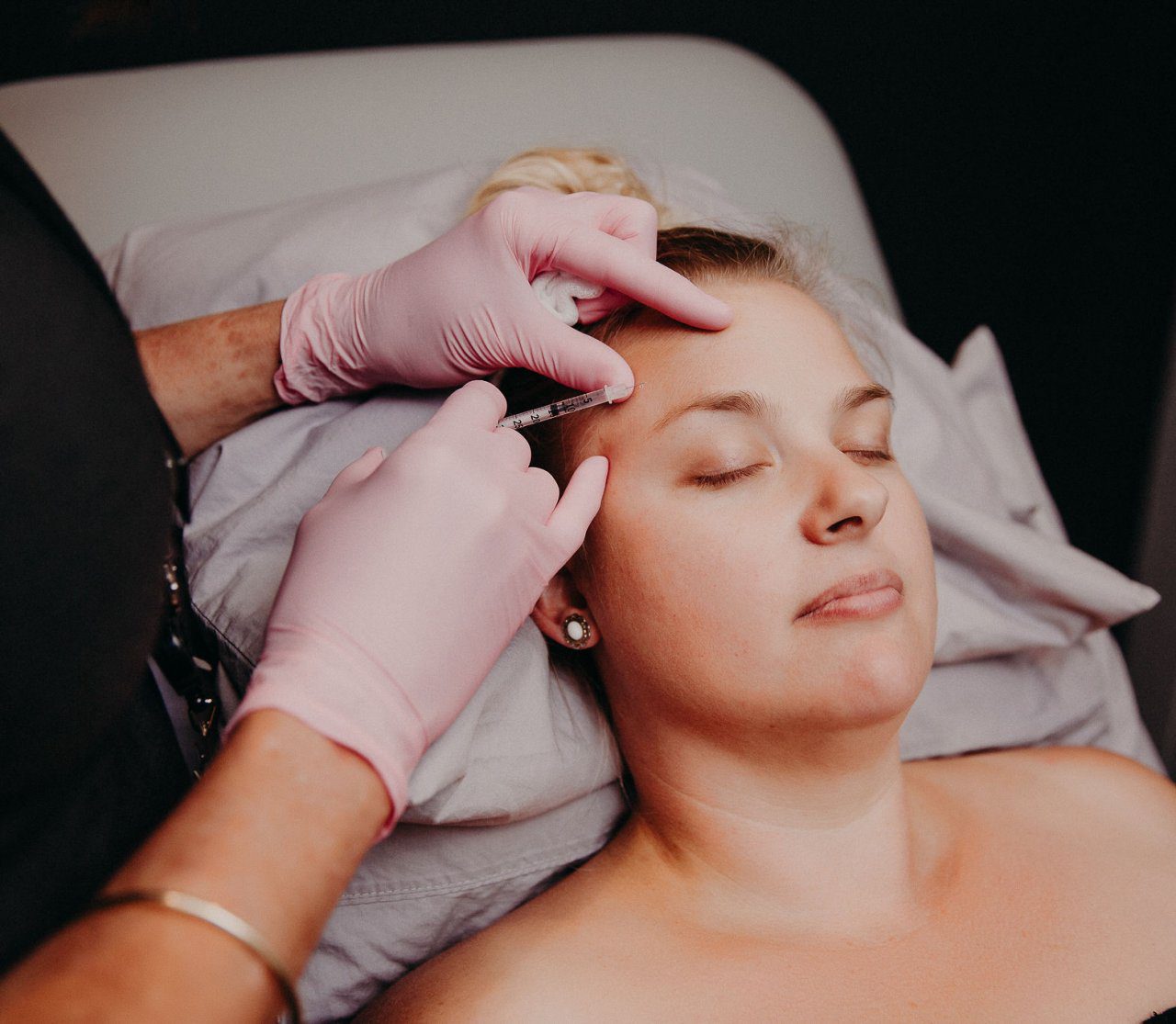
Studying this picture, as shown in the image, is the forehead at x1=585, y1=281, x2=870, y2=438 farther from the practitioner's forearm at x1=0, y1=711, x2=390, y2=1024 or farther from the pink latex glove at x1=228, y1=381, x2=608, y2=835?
the practitioner's forearm at x1=0, y1=711, x2=390, y2=1024

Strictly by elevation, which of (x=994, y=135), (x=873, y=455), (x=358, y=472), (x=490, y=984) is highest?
(x=358, y=472)

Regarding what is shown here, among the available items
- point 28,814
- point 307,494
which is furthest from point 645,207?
point 28,814

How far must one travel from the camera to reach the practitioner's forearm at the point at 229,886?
0.65 metres

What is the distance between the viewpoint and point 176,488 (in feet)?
4.63

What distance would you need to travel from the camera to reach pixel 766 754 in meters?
1.12

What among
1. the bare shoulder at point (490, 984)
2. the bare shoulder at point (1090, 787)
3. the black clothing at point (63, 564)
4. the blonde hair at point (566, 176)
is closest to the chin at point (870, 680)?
the bare shoulder at point (490, 984)

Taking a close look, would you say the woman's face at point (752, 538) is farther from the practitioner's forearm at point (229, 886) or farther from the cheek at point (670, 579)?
the practitioner's forearm at point (229, 886)

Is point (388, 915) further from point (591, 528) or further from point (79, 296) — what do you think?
point (79, 296)

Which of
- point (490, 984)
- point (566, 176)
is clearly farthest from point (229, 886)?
point (566, 176)

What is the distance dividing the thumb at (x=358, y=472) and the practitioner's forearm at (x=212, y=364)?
15.4 inches

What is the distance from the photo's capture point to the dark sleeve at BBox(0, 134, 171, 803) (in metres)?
0.72

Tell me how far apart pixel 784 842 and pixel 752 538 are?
41cm

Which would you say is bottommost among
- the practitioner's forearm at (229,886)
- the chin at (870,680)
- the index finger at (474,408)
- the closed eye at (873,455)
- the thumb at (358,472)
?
the chin at (870,680)

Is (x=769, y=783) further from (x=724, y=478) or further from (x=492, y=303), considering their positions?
(x=492, y=303)
